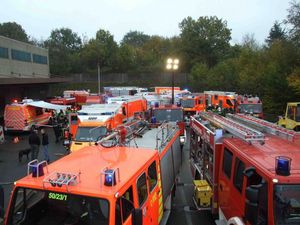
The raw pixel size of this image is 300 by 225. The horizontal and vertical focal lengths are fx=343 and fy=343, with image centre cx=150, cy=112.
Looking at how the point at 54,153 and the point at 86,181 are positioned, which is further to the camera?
the point at 54,153

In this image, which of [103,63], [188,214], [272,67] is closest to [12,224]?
[188,214]

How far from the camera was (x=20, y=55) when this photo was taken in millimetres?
43000

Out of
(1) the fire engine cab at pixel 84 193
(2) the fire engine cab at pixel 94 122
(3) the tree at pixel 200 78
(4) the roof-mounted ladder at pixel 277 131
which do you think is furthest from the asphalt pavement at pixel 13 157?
(3) the tree at pixel 200 78

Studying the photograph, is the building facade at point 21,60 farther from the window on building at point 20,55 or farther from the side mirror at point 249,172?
the side mirror at point 249,172

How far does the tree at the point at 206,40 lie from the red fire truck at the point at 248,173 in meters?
56.2

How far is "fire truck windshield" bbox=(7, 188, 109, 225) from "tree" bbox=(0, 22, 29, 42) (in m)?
93.4

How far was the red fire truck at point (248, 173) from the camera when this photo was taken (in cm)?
468

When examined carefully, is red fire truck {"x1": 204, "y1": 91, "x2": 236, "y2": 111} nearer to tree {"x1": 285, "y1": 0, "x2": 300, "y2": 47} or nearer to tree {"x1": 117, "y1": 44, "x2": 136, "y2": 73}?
tree {"x1": 285, "y1": 0, "x2": 300, "y2": 47}

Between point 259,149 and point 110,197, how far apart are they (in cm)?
321

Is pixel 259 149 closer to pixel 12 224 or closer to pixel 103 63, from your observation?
pixel 12 224

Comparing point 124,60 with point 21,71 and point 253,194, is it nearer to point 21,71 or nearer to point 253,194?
point 21,71

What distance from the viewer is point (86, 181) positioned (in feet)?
15.8

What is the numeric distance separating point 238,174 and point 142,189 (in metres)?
1.82

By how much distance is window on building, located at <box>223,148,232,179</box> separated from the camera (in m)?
6.95
